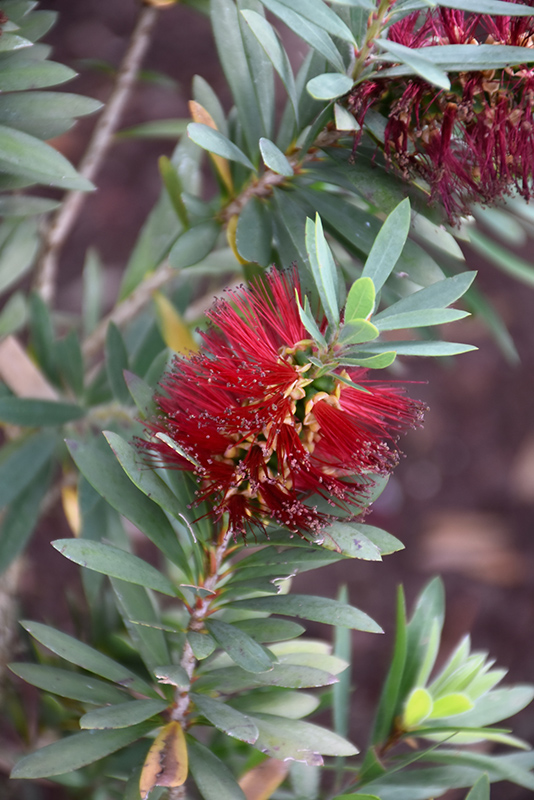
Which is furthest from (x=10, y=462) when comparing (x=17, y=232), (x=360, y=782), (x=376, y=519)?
(x=376, y=519)

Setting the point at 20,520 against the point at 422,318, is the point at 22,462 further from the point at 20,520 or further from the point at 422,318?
the point at 422,318

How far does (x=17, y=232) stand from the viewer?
656 millimetres

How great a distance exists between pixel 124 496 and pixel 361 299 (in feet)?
0.64

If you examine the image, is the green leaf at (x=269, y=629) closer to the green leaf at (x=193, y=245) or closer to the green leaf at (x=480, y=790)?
the green leaf at (x=480, y=790)

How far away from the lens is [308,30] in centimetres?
40

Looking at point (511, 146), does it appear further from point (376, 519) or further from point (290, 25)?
point (376, 519)

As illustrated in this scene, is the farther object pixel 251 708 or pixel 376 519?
pixel 376 519

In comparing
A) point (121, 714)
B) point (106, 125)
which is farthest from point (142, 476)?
point (106, 125)

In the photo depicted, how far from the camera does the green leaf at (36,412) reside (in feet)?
1.91

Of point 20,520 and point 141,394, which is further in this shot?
point 20,520

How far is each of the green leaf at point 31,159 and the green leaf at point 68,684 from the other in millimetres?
314

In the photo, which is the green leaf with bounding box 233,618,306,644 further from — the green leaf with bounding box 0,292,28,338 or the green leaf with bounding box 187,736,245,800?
the green leaf with bounding box 0,292,28,338

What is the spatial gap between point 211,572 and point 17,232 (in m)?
0.40

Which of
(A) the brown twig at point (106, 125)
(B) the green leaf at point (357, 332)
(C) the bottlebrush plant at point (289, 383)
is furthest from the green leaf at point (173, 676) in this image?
(A) the brown twig at point (106, 125)
